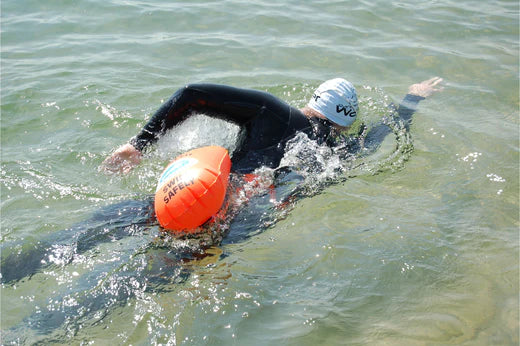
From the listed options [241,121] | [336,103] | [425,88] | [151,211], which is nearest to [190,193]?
[151,211]

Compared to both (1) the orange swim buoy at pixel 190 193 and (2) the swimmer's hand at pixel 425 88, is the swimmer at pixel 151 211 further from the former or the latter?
(2) the swimmer's hand at pixel 425 88

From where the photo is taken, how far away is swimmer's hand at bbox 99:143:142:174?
511 centimetres

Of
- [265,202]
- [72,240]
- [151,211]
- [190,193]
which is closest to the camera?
[190,193]

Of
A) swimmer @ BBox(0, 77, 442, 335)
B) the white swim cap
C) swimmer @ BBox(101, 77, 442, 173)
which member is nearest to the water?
swimmer @ BBox(0, 77, 442, 335)

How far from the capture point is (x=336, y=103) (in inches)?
220

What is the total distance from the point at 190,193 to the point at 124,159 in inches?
60.6

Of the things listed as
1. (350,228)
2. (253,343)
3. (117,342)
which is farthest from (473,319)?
(117,342)

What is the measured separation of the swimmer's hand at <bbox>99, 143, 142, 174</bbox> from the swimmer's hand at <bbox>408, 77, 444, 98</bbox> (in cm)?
474

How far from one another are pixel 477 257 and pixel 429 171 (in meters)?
1.62

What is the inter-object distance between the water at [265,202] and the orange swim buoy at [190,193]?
1.09 feet

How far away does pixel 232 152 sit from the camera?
512cm

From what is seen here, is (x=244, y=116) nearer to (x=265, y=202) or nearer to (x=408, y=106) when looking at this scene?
(x=265, y=202)

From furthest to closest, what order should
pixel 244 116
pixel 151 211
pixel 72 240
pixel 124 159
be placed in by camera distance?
1. pixel 124 159
2. pixel 244 116
3. pixel 151 211
4. pixel 72 240

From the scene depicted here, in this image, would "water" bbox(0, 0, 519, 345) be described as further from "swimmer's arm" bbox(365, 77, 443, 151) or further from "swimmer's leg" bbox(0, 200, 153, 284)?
"swimmer's arm" bbox(365, 77, 443, 151)
